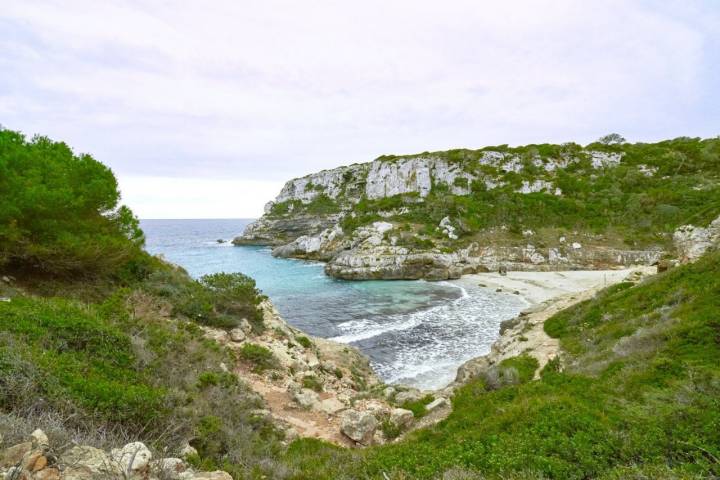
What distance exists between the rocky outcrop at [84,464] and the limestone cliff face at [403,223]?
1402 inches

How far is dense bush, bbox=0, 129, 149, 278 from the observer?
10.5 m

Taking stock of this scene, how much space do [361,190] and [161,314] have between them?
6655cm

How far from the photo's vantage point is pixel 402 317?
24406 millimetres

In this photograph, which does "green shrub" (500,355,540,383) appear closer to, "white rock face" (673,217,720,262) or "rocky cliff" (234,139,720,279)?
"white rock face" (673,217,720,262)

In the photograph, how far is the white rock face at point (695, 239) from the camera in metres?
14.9

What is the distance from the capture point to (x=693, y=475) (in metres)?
3.45

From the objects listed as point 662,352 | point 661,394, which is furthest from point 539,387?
point 662,352

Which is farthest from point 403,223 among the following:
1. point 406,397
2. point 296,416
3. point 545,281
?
point 296,416

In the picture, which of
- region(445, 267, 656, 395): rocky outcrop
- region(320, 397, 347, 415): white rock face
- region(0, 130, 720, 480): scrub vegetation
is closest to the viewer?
region(0, 130, 720, 480): scrub vegetation

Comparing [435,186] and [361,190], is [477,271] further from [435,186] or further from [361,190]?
[361,190]

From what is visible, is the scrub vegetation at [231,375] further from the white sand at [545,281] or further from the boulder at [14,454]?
the white sand at [545,281]

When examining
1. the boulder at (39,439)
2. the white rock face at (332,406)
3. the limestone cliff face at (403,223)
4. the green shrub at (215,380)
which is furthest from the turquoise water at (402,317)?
the boulder at (39,439)

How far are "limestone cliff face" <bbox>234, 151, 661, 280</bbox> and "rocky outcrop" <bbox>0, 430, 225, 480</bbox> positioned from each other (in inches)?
1402

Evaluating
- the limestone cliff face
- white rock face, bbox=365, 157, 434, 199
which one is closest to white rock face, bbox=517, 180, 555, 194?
the limestone cliff face
